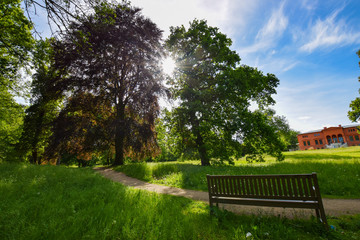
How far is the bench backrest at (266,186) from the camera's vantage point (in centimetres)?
342

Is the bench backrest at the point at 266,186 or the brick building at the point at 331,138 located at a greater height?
the brick building at the point at 331,138

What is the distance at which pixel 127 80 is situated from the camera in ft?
51.9

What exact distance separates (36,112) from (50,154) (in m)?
5.68

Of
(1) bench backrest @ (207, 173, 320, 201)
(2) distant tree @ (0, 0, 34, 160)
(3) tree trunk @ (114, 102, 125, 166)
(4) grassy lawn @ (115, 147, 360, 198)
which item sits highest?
(2) distant tree @ (0, 0, 34, 160)

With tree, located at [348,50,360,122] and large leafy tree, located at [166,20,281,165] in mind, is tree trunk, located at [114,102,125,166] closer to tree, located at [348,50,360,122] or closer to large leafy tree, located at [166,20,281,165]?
large leafy tree, located at [166,20,281,165]

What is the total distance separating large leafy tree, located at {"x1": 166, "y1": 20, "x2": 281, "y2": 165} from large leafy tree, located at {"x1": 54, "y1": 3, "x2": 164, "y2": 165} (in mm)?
2413

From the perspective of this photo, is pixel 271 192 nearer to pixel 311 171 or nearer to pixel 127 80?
pixel 311 171

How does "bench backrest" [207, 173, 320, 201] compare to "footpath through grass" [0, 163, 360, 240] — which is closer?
"footpath through grass" [0, 163, 360, 240]

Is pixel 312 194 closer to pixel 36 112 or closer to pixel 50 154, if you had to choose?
pixel 50 154

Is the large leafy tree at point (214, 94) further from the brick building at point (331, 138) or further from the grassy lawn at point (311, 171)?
the brick building at point (331, 138)

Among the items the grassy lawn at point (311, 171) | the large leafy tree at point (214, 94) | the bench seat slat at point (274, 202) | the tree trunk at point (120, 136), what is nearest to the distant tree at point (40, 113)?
the tree trunk at point (120, 136)

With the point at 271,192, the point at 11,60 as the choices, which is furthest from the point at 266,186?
the point at 11,60

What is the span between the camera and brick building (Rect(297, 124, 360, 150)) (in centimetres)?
5012

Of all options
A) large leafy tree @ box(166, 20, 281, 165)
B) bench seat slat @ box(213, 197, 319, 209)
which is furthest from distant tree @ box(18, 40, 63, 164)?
bench seat slat @ box(213, 197, 319, 209)
